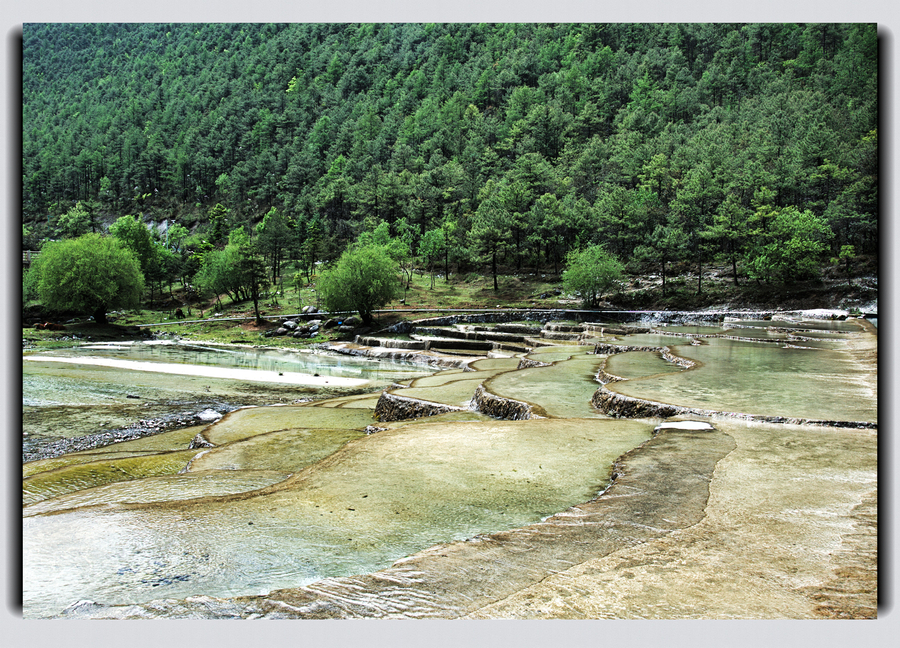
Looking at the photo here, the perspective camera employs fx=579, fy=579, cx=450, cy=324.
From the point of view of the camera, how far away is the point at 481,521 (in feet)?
23.4

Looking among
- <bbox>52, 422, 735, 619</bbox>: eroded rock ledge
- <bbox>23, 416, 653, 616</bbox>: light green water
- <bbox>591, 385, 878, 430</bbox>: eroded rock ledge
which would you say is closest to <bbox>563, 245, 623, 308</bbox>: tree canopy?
<bbox>591, 385, 878, 430</bbox>: eroded rock ledge

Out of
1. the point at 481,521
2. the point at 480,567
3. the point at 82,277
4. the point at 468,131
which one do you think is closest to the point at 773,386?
the point at 481,521

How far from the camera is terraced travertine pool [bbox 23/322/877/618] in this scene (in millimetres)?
4723

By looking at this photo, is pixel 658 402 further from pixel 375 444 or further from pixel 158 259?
pixel 158 259

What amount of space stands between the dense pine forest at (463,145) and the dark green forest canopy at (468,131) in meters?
0.56

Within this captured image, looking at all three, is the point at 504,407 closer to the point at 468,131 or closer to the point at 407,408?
the point at 407,408

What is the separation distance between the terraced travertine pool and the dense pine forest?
34054 mm

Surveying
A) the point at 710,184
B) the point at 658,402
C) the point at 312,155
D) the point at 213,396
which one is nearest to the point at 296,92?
the point at 312,155

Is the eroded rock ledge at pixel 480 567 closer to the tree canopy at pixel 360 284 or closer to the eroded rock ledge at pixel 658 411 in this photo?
the eroded rock ledge at pixel 658 411

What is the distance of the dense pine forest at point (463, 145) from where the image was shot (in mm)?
72188

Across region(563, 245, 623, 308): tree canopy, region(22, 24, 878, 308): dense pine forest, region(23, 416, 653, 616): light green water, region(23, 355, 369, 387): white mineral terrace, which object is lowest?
region(23, 355, 369, 387): white mineral terrace

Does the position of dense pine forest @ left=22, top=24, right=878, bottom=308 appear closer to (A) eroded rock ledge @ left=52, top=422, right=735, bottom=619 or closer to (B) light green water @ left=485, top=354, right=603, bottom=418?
(B) light green water @ left=485, top=354, right=603, bottom=418

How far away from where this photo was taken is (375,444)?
11055mm

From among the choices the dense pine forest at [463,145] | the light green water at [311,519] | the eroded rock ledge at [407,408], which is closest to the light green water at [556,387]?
the eroded rock ledge at [407,408]
